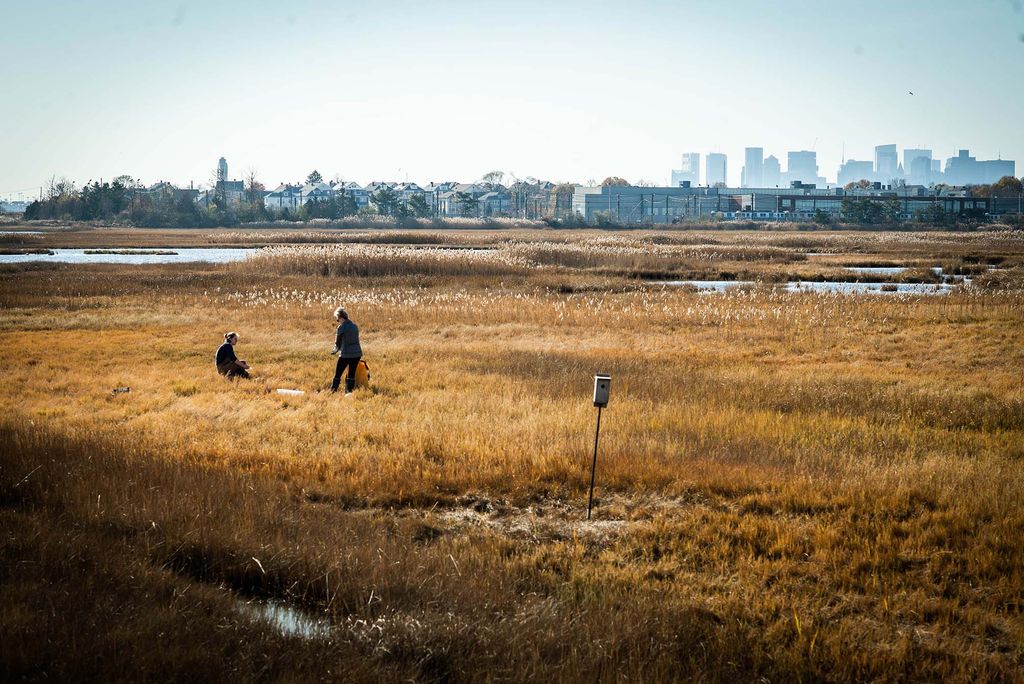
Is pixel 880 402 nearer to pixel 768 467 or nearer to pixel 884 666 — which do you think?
pixel 768 467


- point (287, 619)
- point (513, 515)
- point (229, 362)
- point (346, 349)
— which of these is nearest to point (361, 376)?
point (346, 349)

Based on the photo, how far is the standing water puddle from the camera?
8.31m

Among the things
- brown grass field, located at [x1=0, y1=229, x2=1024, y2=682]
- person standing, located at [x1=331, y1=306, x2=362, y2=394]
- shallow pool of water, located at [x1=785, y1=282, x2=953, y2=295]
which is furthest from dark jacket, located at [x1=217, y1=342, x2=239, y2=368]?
shallow pool of water, located at [x1=785, y1=282, x2=953, y2=295]

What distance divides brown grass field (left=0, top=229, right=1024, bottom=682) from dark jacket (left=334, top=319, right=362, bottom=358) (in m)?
0.89

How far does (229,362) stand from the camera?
21984mm

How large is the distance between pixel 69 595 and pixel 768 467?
32.8ft

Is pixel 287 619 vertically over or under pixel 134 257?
under

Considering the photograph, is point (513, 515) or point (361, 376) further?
point (361, 376)

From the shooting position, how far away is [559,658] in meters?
8.12

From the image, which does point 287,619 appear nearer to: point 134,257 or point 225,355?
point 225,355

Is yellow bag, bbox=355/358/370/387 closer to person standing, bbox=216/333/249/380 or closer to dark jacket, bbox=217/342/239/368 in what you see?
person standing, bbox=216/333/249/380

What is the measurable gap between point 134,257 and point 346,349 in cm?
6136

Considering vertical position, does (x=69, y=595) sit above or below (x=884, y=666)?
above

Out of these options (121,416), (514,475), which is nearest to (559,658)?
(514,475)
